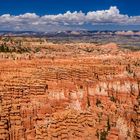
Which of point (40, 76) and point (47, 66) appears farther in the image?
point (47, 66)

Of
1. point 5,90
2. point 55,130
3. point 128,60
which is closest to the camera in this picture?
point 55,130

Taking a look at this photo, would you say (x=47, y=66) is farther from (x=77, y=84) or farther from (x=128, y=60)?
(x=128, y=60)

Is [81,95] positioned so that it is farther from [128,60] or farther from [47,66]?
[128,60]

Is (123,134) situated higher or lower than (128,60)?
lower

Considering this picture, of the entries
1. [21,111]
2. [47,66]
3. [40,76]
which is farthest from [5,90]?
[47,66]

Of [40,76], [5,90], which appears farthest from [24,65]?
[5,90]

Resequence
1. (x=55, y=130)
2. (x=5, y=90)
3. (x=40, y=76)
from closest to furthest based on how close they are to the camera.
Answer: (x=55, y=130)
(x=5, y=90)
(x=40, y=76)
